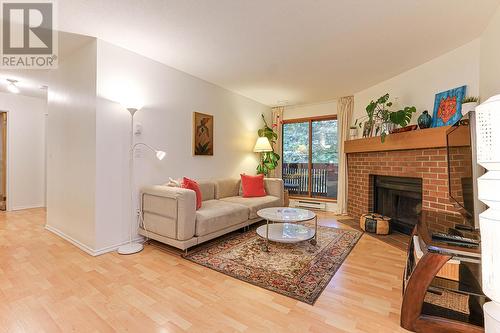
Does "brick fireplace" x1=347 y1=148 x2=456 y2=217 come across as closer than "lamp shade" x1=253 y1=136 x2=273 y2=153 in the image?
Yes

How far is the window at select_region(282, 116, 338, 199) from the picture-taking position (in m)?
5.07

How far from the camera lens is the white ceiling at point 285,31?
6.53 feet

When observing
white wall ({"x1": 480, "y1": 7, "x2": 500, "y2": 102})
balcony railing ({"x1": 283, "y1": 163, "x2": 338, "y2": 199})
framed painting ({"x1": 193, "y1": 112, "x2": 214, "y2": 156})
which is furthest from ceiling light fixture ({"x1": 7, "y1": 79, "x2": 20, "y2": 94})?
white wall ({"x1": 480, "y1": 7, "x2": 500, "y2": 102})

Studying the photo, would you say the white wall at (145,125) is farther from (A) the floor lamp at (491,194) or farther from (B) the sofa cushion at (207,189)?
(A) the floor lamp at (491,194)

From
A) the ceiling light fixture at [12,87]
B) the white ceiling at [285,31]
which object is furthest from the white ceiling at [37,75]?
the white ceiling at [285,31]

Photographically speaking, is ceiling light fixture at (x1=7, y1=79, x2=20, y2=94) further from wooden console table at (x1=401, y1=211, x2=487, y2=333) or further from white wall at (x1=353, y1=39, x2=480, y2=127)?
white wall at (x1=353, y1=39, x2=480, y2=127)

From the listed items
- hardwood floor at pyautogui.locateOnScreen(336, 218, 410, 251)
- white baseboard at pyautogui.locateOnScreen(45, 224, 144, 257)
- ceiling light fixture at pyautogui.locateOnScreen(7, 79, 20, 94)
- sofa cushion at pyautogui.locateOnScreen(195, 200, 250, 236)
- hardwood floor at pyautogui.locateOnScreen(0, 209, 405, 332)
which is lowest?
hardwood floor at pyautogui.locateOnScreen(0, 209, 405, 332)

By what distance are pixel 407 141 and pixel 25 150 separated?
693cm

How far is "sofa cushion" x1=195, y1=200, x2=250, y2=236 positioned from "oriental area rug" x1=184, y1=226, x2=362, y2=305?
238mm

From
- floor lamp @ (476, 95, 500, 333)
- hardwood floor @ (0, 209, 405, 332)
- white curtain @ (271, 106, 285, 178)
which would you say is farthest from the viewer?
white curtain @ (271, 106, 285, 178)

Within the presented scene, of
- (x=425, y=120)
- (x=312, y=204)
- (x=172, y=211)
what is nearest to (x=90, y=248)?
(x=172, y=211)

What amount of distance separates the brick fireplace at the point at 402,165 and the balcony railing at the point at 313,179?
0.57m

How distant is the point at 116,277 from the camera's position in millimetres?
2078

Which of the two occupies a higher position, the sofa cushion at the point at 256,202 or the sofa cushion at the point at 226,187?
the sofa cushion at the point at 226,187
